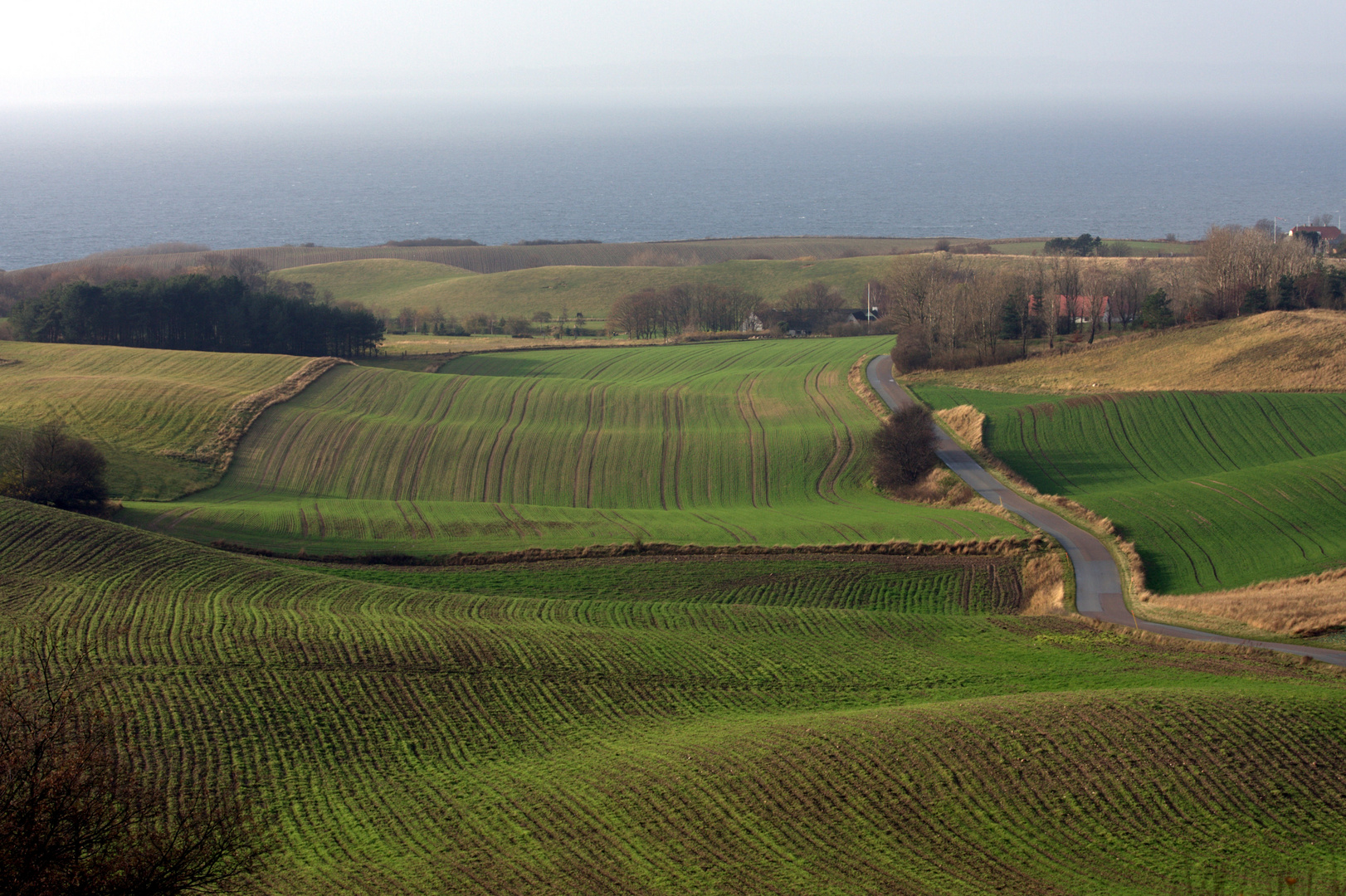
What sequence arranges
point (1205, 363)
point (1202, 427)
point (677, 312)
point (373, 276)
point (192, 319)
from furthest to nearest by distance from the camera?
point (373, 276) → point (677, 312) → point (192, 319) → point (1205, 363) → point (1202, 427)

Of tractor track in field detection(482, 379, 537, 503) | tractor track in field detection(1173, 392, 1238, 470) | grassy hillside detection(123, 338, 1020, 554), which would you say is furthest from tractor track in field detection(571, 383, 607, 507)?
tractor track in field detection(1173, 392, 1238, 470)

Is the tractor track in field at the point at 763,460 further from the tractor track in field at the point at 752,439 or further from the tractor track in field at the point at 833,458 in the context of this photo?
the tractor track in field at the point at 833,458

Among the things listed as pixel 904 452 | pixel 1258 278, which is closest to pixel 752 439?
pixel 904 452

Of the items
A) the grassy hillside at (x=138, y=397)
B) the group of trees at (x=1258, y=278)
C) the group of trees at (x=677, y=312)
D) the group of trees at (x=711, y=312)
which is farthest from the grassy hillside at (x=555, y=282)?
the grassy hillside at (x=138, y=397)

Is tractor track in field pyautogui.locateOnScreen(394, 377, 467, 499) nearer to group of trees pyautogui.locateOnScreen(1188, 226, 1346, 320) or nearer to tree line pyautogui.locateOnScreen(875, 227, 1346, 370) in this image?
tree line pyautogui.locateOnScreen(875, 227, 1346, 370)

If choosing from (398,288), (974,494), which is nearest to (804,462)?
(974,494)

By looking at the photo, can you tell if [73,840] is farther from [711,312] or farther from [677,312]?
[711,312]
